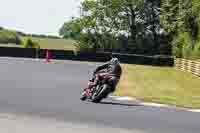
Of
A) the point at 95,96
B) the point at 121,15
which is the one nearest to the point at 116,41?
the point at 121,15

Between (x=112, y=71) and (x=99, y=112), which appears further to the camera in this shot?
(x=112, y=71)

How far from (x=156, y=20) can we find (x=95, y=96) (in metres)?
63.6

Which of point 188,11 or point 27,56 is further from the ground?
point 188,11

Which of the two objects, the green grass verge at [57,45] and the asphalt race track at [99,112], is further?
the green grass verge at [57,45]

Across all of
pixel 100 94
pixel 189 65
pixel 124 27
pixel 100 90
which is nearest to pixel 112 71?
pixel 100 90

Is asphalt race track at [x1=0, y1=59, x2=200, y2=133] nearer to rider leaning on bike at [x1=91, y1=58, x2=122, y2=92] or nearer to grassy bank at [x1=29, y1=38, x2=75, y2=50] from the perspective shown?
rider leaning on bike at [x1=91, y1=58, x2=122, y2=92]

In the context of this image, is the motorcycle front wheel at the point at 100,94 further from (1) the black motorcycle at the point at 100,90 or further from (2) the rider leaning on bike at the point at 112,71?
(2) the rider leaning on bike at the point at 112,71

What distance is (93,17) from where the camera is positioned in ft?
267

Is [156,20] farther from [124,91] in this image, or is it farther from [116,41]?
[124,91]

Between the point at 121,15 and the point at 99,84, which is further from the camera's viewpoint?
the point at 121,15

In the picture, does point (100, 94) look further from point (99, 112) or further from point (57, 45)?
point (57, 45)

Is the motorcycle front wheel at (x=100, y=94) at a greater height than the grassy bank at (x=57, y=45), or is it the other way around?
the motorcycle front wheel at (x=100, y=94)

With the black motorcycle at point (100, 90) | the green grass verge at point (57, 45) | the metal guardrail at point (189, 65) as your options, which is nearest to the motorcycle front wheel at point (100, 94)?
the black motorcycle at point (100, 90)

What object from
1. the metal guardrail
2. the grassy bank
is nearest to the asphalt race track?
the metal guardrail
